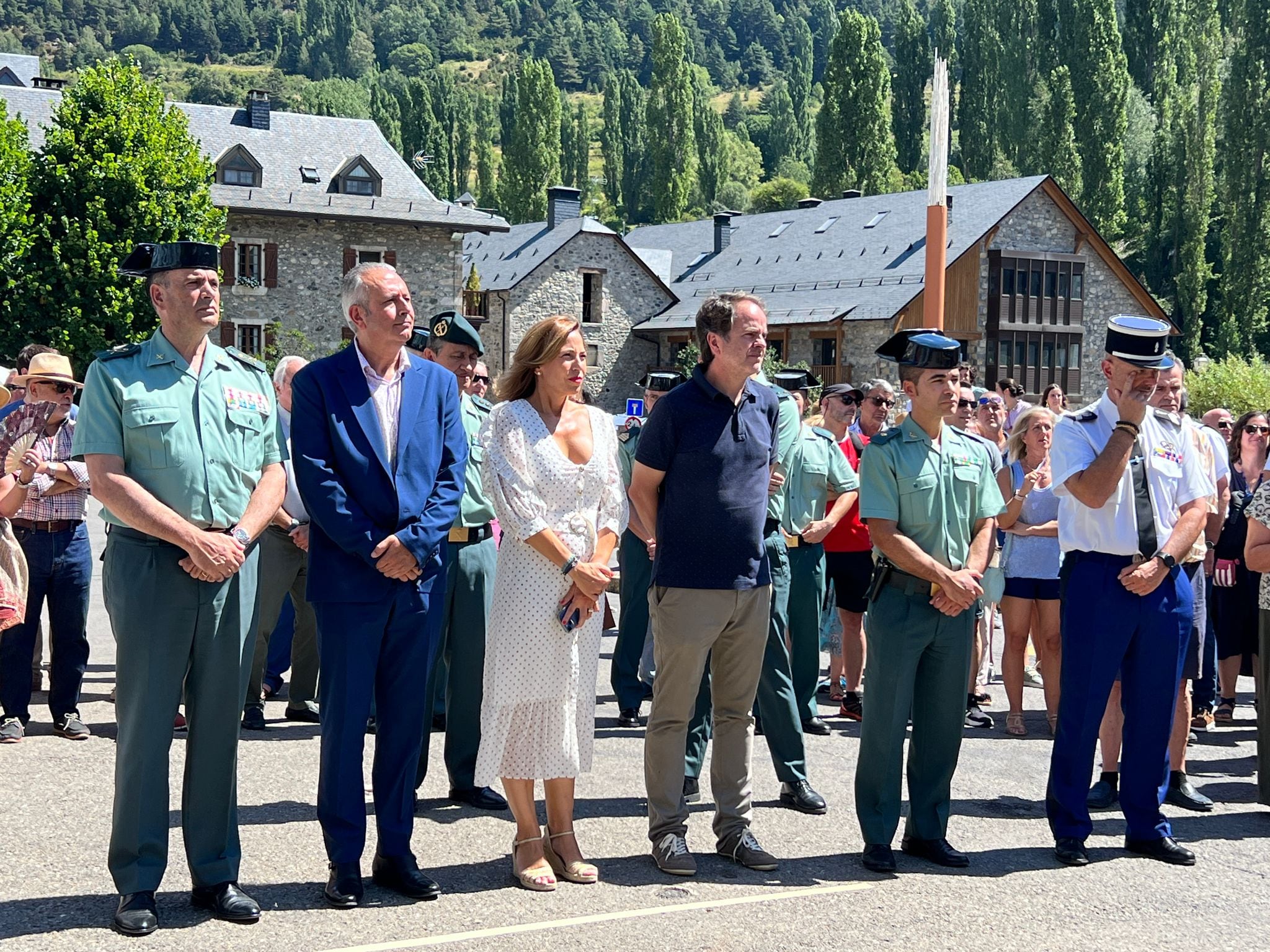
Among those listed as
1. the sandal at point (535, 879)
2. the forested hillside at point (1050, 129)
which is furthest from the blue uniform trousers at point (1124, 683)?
the forested hillside at point (1050, 129)

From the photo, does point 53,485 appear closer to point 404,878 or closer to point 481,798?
point 481,798

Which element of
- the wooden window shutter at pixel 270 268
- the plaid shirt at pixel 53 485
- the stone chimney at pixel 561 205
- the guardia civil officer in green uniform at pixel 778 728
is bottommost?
the guardia civil officer in green uniform at pixel 778 728

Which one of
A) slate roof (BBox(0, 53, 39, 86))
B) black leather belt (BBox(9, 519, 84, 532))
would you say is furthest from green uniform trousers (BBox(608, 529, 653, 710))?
slate roof (BBox(0, 53, 39, 86))

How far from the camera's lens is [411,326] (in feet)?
18.6

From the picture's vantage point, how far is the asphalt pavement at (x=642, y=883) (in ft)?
16.4

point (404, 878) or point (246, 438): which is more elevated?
point (246, 438)

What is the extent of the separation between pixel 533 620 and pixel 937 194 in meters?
15.0

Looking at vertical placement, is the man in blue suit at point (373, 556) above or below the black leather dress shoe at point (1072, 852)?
above

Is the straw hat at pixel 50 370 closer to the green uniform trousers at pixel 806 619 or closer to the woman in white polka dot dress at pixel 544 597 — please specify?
the woman in white polka dot dress at pixel 544 597

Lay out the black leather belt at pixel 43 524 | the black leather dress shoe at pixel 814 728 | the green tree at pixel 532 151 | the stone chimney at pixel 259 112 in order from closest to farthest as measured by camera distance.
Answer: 1. the black leather belt at pixel 43 524
2. the black leather dress shoe at pixel 814 728
3. the stone chimney at pixel 259 112
4. the green tree at pixel 532 151

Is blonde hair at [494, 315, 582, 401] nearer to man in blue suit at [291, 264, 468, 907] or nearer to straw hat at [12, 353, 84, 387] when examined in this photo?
man in blue suit at [291, 264, 468, 907]

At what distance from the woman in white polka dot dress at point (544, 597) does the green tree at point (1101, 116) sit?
198ft

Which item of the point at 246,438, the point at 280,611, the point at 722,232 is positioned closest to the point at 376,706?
the point at 246,438

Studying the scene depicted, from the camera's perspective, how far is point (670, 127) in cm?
8325
